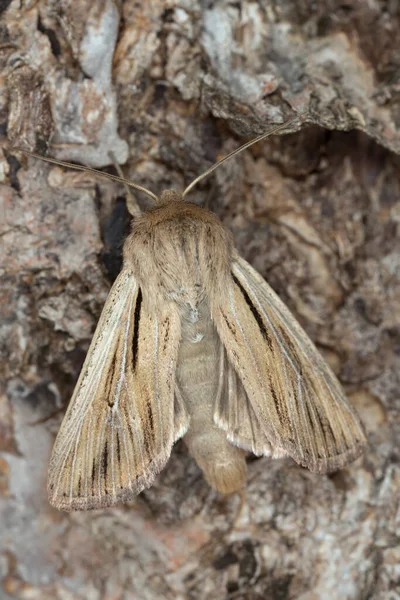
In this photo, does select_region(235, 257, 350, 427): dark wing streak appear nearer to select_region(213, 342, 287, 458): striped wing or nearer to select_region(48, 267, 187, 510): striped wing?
select_region(213, 342, 287, 458): striped wing

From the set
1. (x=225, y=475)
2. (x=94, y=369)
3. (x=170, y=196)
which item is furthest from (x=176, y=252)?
(x=225, y=475)

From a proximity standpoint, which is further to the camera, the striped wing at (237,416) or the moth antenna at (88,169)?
the striped wing at (237,416)

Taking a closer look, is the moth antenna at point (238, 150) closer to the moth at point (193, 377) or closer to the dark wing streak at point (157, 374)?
the moth at point (193, 377)

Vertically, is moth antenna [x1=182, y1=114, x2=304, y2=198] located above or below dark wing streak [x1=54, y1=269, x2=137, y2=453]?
above

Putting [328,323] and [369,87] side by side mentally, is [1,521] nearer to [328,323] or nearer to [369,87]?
[328,323]

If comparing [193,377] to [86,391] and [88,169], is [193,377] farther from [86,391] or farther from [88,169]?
[88,169]

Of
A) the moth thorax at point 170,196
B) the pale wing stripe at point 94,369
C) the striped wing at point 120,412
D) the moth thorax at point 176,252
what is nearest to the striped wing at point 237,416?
the striped wing at point 120,412

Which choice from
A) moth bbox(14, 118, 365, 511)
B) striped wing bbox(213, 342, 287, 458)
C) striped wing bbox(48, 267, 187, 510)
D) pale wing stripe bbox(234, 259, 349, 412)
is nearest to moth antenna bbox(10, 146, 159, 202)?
moth bbox(14, 118, 365, 511)

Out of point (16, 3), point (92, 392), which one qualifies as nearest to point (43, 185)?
point (16, 3)
